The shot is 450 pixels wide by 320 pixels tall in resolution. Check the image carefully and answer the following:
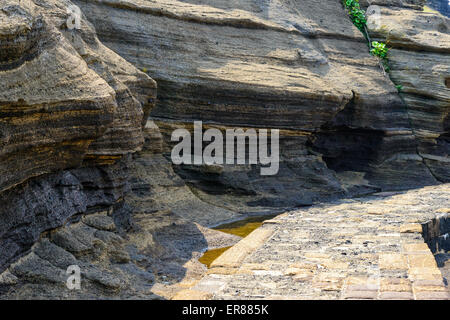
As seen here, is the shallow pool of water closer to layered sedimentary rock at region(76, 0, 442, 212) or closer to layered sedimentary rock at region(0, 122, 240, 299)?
layered sedimentary rock at region(76, 0, 442, 212)

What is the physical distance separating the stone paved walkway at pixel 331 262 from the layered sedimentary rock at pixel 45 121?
7.03ft

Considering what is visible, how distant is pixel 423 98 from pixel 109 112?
613 inches

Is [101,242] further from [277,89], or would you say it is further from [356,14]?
[356,14]

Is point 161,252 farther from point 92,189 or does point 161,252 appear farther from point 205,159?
point 205,159

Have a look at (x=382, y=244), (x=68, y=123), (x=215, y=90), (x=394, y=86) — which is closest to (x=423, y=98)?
(x=394, y=86)

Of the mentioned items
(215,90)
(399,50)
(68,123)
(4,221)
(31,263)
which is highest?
(399,50)

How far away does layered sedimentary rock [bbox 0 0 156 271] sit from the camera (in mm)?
6309

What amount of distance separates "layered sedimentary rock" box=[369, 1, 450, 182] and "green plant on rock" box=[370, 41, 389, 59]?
0.96 ft

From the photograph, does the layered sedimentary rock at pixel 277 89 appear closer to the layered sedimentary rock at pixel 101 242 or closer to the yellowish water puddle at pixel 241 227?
the yellowish water puddle at pixel 241 227

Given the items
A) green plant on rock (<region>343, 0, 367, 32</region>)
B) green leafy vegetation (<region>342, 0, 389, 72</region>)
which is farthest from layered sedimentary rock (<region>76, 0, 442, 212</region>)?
green plant on rock (<region>343, 0, 367, 32</region>)

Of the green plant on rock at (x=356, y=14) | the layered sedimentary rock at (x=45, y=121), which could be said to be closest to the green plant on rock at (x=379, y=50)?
the green plant on rock at (x=356, y=14)

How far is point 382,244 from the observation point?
29.8 feet

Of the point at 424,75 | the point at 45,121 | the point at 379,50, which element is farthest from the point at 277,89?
the point at 45,121

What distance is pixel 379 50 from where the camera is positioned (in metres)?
21.2
